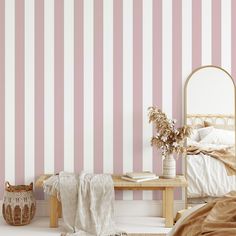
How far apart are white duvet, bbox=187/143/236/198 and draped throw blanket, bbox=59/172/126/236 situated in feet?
2.85

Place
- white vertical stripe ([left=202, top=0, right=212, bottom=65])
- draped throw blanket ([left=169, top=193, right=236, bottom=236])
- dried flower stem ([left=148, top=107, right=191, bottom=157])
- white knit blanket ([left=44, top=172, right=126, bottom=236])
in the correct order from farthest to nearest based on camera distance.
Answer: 1. white vertical stripe ([left=202, top=0, right=212, bottom=65])
2. dried flower stem ([left=148, top=107, right=191, bottom=157])
3. white knit blanket ([left=44, top=172, right=126, bottom=236])
4. draped throw blanket ([left=169, top=193, right=236, bottom=236])

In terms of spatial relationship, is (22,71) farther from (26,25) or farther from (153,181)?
(153,181)

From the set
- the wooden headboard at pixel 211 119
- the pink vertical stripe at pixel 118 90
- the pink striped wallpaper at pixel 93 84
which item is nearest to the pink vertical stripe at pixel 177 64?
the pink striped wallpaper at pixel 93 84

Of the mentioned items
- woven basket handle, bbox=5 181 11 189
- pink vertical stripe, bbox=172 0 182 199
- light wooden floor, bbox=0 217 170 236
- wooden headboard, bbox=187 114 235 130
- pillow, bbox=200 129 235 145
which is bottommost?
light wooden floor, bbox=0 217 170 236

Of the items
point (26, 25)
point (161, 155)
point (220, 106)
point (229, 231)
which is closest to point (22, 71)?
point (26, 25)

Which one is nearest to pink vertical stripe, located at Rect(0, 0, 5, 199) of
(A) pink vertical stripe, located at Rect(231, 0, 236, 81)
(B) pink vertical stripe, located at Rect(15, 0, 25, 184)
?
(B) pink vertical stripe, located at Rect(15, 0, 25, 184)

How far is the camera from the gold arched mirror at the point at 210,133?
4.25 m

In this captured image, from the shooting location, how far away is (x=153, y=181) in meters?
3.95

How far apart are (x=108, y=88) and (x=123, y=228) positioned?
52.0 inches

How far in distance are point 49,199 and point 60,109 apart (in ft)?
2.81

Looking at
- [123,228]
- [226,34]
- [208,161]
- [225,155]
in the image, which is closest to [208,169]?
[208,161]

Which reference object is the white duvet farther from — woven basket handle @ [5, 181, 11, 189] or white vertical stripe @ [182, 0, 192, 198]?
woven basket handle @ [5, 181, 11, 189]

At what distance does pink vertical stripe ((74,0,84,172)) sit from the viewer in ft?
14.2

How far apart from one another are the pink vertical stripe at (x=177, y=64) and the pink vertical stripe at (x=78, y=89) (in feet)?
2.88
